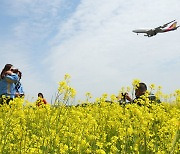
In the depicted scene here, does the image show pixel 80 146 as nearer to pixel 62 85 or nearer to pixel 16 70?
pixel 62 85

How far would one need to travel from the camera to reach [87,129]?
3410 mm

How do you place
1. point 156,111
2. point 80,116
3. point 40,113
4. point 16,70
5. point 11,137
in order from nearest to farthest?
point 11,137 → point 80,116 → point 156,111 → point 40,113 → point 16,70

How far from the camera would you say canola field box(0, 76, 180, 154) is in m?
2.63

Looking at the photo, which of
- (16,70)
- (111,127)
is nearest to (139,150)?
(111,127)

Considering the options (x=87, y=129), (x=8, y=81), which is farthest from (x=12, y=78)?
(x=87, y=129)

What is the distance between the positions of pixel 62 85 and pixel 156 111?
179 cm

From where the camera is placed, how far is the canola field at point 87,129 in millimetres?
2627

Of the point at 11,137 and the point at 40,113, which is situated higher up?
the point at 40,113

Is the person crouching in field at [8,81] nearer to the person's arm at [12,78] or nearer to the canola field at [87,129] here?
the person's arm at [12,78]

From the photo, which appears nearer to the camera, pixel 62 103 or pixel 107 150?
pixel 62 103

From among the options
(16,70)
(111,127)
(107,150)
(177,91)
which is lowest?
(107,150)

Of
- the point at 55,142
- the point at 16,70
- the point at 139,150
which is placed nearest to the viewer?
the point at 139,150

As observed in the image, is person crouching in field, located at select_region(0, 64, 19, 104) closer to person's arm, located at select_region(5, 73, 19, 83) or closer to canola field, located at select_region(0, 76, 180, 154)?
person's arm, located at select_region(5, 73, 19, 83)

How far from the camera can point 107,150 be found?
3.57 meters
